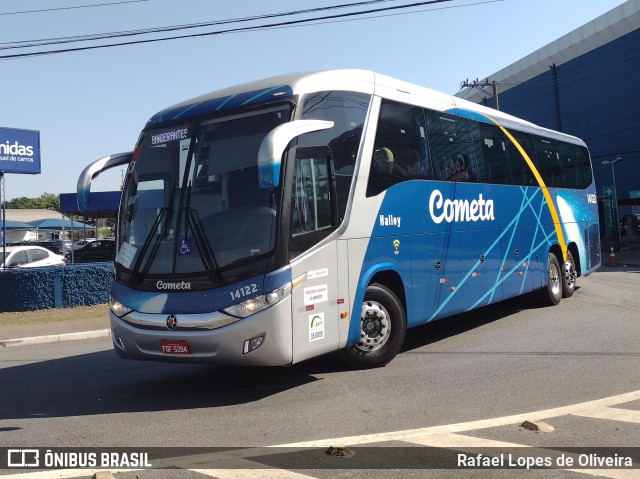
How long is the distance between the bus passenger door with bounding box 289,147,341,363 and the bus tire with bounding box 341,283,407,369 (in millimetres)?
743

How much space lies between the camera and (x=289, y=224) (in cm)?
615

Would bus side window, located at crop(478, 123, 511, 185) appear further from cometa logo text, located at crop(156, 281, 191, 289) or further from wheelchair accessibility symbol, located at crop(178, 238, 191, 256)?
cometa logo text, located at crop(156, 281, 191, 289)

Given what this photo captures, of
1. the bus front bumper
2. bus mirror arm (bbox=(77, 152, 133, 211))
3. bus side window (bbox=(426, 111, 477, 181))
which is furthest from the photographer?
bus side window (bbox=(426, 111, 477, 181))

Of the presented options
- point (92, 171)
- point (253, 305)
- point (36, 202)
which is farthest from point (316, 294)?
point (36, 202)

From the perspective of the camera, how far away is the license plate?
20.0 feet

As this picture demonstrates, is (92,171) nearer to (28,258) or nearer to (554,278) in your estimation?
(554,278)

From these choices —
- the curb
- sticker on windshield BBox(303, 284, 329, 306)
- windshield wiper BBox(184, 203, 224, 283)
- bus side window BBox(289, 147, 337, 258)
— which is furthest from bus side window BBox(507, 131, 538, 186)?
the curb

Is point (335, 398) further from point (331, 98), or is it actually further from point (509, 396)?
point (331, 98)

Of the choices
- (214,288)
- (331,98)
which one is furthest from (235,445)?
(331,98)

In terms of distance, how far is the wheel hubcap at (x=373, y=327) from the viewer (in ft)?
24.0

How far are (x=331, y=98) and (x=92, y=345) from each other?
6896 mm

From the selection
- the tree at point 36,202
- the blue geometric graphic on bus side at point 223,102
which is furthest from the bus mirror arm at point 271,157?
the tree at point 36,202

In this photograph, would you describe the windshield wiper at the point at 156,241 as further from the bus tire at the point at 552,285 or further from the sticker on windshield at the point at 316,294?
the bus tire at the point at 552,285

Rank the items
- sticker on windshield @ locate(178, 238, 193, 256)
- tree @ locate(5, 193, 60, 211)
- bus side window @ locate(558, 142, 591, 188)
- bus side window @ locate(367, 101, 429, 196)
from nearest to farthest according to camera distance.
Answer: sticker on windshield @ locate(178, 238, 193, 256) → bus side window @ locate(367, 101, 429, 196) → bus side window @ locate(558, 142, 591, 188) → tree @ locate(5, 193, 60, 211)
